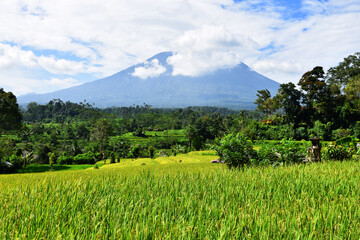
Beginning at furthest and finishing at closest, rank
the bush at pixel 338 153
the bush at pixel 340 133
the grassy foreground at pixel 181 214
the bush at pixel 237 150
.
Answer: the bush at pixel 340 133
the bush at pixel 338 153
the bush at pixel 237 150
the grassy foreground at pixel 181 214

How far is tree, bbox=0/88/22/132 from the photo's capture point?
3353 cm

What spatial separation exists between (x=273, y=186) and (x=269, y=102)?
67.4 m

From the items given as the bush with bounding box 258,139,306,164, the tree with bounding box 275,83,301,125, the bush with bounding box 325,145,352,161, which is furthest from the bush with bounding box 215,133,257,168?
the tree with bounding box 275,83,301,125

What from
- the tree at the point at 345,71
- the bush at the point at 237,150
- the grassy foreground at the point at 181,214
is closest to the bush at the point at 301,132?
the tree at the point at 345,71

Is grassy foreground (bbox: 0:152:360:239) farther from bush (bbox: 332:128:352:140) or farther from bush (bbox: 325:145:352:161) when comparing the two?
bush (bbox: 332:128:352:140)

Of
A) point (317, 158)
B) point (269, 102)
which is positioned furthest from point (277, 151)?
point (269, 102)

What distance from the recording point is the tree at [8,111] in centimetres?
3353

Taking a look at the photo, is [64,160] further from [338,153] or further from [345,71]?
[345,71]

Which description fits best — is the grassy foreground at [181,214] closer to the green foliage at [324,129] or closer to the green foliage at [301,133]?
the green foliage at [324,129]

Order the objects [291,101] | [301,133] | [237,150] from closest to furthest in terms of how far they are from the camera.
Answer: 1. [237,150]
2. [301,133]
3. [291,101]

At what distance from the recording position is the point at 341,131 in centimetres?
4244

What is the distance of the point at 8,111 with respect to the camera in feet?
112

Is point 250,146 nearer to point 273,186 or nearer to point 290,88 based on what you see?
point 273,186

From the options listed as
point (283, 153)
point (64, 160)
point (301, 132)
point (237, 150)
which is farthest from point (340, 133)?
point (64, 160)
